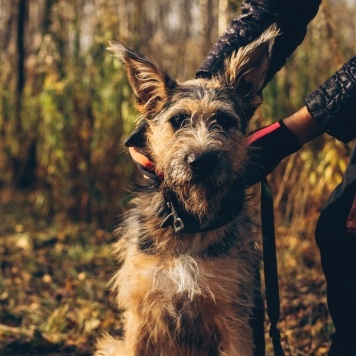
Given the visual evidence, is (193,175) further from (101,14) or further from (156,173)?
(101,14)

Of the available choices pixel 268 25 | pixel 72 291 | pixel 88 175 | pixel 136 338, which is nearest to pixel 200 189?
pixel 136 338

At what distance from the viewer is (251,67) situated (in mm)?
2855

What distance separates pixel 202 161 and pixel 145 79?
1.85 feet

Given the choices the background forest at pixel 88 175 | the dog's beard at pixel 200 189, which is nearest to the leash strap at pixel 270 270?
the dog's beard at pixel 200 189

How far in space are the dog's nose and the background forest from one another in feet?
5.49

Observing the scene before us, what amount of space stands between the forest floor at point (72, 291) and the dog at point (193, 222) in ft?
2.61

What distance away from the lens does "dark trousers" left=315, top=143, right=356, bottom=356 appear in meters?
2.69

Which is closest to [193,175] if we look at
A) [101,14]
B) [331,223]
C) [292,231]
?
[331,223]

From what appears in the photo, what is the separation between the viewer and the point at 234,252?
289cm

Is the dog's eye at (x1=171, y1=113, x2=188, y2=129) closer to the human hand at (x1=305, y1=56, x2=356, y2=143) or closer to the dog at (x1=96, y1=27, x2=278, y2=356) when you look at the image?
the dog at (x1=96, y1=27, x2=278, y2=356)

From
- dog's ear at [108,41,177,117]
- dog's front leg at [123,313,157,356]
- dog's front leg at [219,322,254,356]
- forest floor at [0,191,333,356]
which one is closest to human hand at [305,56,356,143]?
dog's ear at [108,41,177,117]

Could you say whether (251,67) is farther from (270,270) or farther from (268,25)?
(270,270)

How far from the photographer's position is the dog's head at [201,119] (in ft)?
8.68

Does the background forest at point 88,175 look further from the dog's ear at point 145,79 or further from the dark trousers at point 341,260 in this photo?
the dog's ear at point 145,79
